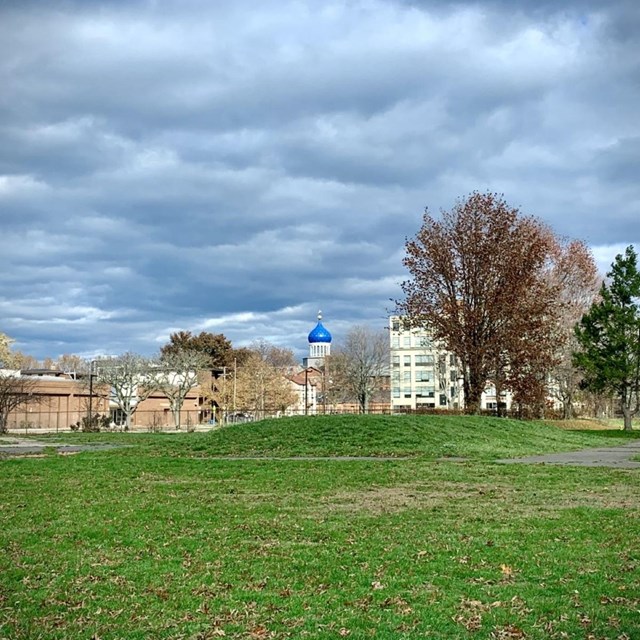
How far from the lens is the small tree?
151 ft

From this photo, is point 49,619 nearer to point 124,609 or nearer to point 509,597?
point 124,609

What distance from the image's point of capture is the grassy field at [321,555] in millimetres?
6207

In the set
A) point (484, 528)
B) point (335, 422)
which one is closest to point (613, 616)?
point (484, 528)

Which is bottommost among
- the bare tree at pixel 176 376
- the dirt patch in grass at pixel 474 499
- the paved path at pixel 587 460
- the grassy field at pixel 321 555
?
the paved path at pixel 587 460

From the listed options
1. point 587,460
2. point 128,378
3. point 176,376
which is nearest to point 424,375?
point 176,376

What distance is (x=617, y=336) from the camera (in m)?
45.7

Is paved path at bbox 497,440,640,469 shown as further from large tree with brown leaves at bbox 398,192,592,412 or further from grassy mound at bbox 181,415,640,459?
large tree with brown leaves at bbox 398,192,592,412

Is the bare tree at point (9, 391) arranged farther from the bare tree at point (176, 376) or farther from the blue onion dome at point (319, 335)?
the blue onion dome at point (319, 335)

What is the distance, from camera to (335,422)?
3011 cm

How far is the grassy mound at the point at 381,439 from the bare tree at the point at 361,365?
60586 millimetres

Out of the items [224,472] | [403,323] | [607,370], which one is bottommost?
[224,472]

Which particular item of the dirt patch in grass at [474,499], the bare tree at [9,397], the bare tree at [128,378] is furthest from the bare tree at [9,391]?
the dirt patch in grass at [474,499]

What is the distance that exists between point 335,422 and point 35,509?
18563mm

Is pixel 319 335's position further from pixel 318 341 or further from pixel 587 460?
pixel 587 460
